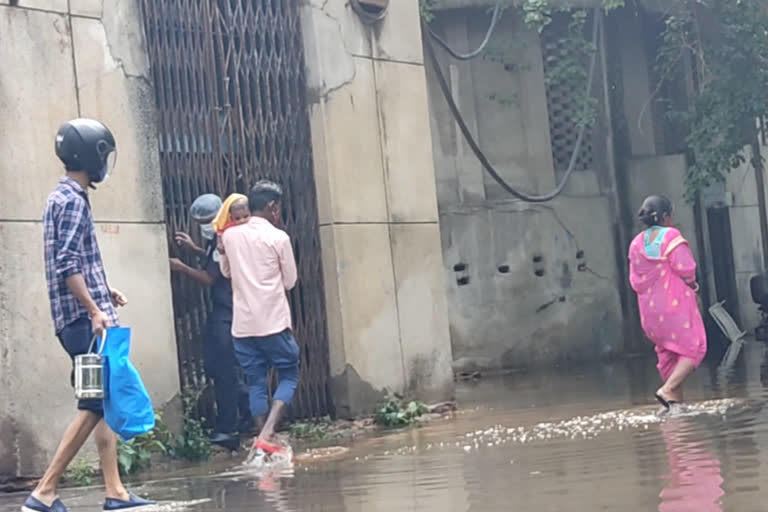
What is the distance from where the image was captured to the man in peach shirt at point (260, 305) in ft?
28.1

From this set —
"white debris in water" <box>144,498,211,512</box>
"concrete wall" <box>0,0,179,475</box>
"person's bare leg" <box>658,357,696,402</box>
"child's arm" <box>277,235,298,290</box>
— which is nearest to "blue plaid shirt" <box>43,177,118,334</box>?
"white debris in water" <box>144,498,211,512</box>

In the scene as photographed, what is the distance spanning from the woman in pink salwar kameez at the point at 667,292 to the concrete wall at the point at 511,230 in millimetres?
5657

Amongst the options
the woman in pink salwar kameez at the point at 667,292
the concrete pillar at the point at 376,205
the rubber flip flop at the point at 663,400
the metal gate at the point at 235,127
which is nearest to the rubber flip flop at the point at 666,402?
the rubber flip flop at the point at 663,400

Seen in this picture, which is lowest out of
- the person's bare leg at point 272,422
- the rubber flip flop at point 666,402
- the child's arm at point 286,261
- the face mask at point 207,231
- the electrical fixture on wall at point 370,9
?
the rubber flip flop at point 666,402

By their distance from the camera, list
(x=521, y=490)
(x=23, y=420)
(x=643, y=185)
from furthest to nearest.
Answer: (x=643, y=185) < (x=23, y=420) < (x=521, y=490)

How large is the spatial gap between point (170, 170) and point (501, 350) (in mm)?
7337

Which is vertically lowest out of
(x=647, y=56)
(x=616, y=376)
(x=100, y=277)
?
(x=616, y=376)

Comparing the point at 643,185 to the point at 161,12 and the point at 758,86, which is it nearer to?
the point at 758,86

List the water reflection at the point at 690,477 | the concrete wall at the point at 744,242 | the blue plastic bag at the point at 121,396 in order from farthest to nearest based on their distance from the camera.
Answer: the concrete wall at the point at 744,242 < the blue plastic bag at the point at 121,396 < the water reflection at the point at 690,477

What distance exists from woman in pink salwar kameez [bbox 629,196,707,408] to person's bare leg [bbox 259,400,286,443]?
3014 millimetres

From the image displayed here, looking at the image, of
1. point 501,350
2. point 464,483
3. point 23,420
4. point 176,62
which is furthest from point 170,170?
point 501,350

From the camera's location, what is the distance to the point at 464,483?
6395mm

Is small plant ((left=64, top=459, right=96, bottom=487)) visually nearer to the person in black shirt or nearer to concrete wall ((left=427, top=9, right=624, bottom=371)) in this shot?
the person in black shirt

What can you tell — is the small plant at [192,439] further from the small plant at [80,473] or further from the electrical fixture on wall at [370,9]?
the electrical fixture on wall at [370,9]
